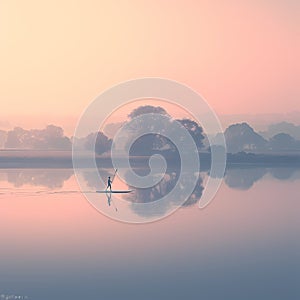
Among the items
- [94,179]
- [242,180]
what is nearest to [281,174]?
[242,180]

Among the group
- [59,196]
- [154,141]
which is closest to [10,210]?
[59,196]

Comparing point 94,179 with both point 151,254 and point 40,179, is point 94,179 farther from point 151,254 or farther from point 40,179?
point 151,254

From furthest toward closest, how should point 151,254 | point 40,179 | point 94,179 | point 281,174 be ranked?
point 281,174, point 94,179, point 40,179, point 151,254

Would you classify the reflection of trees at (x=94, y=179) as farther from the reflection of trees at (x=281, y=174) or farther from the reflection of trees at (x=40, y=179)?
the reflection of trees at (x=281, y=174)

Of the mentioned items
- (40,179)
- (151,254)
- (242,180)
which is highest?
(40,179)

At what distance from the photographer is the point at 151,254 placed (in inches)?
803

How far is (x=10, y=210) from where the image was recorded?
32.2 m

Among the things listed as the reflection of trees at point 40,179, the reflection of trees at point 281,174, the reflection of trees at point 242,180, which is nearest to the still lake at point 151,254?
the reflection of trees at point 40,179

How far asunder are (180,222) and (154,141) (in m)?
92.7

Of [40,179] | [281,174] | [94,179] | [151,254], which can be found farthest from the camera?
[281,174]

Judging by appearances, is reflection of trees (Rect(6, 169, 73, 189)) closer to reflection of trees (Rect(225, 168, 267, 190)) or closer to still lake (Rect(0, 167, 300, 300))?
still lake (Rect(0, 167, 300, 300))

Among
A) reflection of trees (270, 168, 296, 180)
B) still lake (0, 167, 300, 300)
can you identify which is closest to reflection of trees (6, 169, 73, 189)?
still lake (0, 167, 300, 300)

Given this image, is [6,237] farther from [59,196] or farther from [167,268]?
[59,196]

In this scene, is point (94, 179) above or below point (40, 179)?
above
